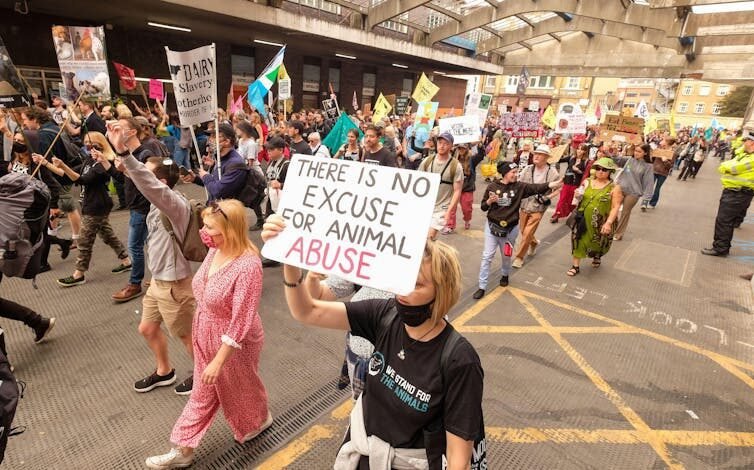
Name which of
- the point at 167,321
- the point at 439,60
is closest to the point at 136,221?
the point at 167,321

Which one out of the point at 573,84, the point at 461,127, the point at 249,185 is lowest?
the point at 249,185

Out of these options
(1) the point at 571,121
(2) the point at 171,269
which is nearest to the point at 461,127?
(1) the point at 571,121

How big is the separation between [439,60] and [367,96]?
5479 mm

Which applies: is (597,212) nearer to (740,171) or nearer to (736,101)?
(740,171)

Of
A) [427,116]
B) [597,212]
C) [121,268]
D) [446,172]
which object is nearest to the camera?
[121,268]

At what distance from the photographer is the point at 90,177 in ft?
15.2

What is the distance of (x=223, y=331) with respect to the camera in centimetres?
247

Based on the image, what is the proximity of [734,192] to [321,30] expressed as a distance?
15.6 meters

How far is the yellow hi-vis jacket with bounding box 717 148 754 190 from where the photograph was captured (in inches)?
273

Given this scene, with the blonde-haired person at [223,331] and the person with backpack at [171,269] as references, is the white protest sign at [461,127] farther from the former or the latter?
the blonde-haired person at [223,331]

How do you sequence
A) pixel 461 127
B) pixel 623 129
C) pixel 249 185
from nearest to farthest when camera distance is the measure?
pixel 249 185 < pixel 461 127 < pixel 623 129

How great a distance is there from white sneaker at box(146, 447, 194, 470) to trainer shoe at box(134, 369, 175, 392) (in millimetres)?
843

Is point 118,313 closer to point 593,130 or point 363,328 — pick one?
point 363,328

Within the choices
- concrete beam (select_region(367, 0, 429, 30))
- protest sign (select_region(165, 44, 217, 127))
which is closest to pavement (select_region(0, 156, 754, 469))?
protest sign (select_region(165, 44, 217, 127))
